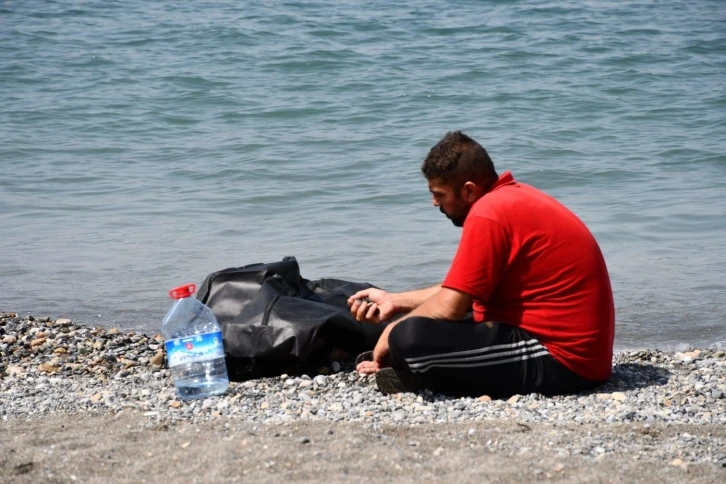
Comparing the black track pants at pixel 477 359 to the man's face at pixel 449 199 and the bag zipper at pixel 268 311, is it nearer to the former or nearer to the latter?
the man's face at pixel 449 199

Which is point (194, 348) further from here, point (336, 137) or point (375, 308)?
point (336, 137)

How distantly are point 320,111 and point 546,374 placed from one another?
34.5 feet

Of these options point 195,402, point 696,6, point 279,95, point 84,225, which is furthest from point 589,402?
point 696,6

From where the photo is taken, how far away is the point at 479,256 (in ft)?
14.5

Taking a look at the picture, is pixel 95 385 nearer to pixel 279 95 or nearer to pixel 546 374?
pixel 546 374

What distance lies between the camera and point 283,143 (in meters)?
13.1

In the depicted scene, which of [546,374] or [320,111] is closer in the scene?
[546,374]

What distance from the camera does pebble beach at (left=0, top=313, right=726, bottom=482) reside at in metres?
3.89

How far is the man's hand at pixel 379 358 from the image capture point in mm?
4953

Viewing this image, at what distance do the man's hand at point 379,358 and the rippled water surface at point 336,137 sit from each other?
7.45ft

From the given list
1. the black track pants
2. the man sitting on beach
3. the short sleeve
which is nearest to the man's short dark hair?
the man sitting on beach

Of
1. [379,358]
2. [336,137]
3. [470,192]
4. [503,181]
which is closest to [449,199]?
[470,192]

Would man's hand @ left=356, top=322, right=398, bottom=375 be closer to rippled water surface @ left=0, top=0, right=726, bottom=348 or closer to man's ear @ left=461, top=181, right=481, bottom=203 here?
man's ear @ left=461, top=181, right=481, bottom=203

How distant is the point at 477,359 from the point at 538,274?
0.50 m
